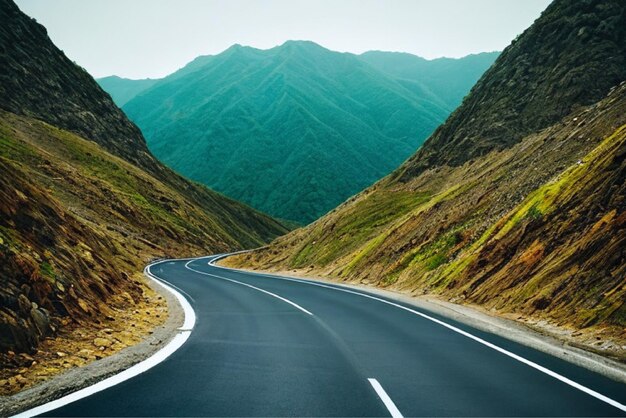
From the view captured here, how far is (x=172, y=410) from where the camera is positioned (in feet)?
18.0

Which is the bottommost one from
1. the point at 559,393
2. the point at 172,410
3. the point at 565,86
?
the point at 559,393

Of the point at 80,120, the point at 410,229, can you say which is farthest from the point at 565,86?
the point at 80,120

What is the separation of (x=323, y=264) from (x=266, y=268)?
10168 millimetres

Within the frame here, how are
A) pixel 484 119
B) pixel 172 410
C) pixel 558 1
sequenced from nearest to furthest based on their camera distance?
pixel 172 410
pixel 484 119
pixel 558 1

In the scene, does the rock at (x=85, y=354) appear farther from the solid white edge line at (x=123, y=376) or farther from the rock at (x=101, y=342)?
the solid white edge line at (x=123, y=376)

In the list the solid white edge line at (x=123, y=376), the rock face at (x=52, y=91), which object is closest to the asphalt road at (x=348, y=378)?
the solid white edge line at (x=123, y=376)

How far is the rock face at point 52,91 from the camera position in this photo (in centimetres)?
7562

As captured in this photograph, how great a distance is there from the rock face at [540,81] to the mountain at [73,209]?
29874mm

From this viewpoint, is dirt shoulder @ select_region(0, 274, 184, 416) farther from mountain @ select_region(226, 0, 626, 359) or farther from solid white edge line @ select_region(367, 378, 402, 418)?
mountain @ select_region(226, 0, 626, 359)

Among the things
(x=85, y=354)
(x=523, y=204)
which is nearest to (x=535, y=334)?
(x=85, y=354)

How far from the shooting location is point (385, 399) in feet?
20.2

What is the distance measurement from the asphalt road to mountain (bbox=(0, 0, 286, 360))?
2.14 metres

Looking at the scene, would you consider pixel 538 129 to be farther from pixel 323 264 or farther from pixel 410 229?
pixel 323 264

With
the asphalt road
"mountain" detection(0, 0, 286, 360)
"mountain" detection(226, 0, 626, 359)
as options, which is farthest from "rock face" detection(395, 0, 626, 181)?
the asphalt road
